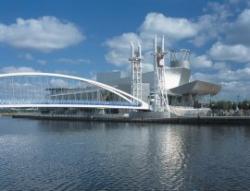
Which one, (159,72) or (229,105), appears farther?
(229,105)

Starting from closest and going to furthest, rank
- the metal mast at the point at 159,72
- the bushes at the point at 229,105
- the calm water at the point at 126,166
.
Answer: the calm water at the point at 126,166 < the metal mast at the point at 159,72 < the bushes at the point at 229,105

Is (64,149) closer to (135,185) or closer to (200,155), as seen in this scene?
Answer: (200,155)

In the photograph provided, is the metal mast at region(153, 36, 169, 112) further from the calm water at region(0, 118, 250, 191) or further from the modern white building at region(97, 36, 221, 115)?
the calm water at region(0, 118, 250, 191)

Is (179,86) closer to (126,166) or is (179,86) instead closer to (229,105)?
(229,105)

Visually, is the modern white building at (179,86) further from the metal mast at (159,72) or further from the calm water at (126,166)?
the calm water at (126,166)

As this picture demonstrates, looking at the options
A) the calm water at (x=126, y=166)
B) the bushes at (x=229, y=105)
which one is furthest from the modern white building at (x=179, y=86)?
the calm water at (x=126, y=166)

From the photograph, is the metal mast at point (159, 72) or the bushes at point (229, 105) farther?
the bushes at point (229, 105)

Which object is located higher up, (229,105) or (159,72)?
(159,72)

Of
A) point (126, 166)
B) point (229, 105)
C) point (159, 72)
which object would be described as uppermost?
point (159, 72)

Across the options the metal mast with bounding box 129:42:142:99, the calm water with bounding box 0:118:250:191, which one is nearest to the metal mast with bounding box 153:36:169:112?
the metal mast with bounding box 129:42:142:99

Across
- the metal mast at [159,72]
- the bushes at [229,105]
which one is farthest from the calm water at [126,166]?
the bushes at [229,105]

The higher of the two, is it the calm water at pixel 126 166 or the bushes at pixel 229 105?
the bushes at pixel 229 105

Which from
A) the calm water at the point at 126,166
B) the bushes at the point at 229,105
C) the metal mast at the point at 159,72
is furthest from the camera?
the bushes at the point at 229,105

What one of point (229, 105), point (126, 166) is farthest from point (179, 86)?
point (126, 166)
